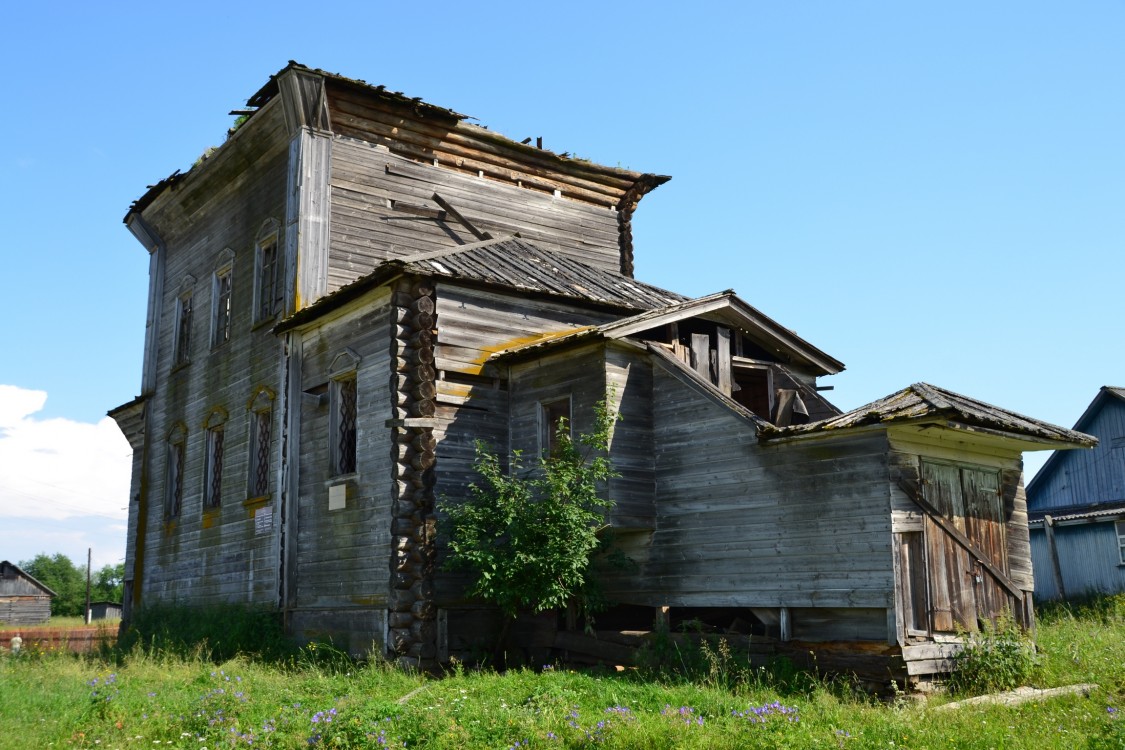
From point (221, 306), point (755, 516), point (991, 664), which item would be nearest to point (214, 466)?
point (221, 306)

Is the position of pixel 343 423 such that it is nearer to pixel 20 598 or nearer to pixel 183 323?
pixel 183 323

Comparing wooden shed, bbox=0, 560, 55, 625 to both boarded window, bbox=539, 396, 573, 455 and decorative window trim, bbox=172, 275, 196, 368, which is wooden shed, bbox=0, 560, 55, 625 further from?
boarded window, bbox=539, 396, 573, 455

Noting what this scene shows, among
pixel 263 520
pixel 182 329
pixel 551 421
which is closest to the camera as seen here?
pixel 551 421

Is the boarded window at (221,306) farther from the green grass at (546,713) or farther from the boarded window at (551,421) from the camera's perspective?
the green grass at (546,713)

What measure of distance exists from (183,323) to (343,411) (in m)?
8.69

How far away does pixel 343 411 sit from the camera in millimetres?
17141

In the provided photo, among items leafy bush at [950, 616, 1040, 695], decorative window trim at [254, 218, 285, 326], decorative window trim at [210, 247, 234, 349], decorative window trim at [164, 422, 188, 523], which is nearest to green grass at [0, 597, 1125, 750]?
leafy bush at [950, 616, 1040, 695]

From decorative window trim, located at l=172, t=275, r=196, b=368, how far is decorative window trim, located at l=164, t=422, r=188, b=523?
1.63 metres

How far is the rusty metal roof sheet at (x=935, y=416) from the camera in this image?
37.2ft

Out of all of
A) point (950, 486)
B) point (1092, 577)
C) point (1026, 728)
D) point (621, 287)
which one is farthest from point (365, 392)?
point (1092, 577)

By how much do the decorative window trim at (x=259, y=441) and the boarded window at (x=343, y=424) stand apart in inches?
80.2

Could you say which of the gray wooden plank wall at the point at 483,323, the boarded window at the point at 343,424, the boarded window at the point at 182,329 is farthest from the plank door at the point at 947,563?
the boarded window at the point at 182,329

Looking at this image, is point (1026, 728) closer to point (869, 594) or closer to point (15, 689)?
point (869, 594)

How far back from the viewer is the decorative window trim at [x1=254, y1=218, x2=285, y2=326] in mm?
19297
